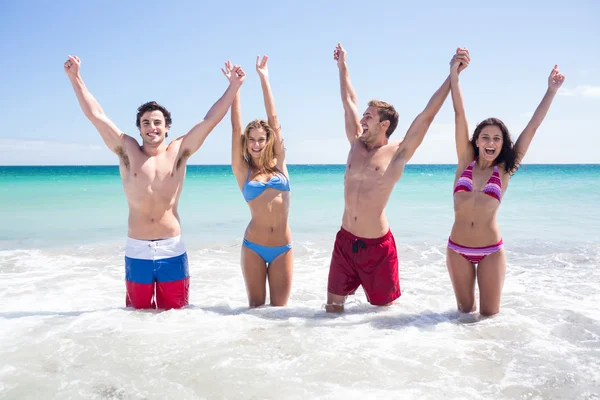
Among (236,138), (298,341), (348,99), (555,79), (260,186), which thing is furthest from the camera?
(348,99)

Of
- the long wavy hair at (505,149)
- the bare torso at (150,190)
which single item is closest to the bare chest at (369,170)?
the long wavy hair at (505,149)

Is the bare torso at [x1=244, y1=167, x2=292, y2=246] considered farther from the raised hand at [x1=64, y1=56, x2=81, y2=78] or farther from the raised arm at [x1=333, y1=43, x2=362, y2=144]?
the raised hand at [x1=64, y1=56, x2=81, y2=78]

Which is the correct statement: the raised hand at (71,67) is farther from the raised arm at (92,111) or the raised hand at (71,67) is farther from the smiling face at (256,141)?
the smiling face at (256,141)

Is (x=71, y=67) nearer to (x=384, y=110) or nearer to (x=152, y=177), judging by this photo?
(x=152, y=177)

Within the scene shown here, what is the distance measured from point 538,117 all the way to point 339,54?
2.24 metres

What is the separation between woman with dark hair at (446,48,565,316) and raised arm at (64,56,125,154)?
328 centimetres

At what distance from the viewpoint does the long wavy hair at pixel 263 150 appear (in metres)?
4.66

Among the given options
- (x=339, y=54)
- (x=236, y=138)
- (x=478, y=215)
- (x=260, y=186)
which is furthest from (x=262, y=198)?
(x=478, y=215)

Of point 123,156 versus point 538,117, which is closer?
point 538,117

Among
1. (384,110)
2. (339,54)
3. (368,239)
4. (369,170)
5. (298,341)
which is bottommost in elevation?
(298,341)

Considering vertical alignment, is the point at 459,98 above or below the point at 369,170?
above

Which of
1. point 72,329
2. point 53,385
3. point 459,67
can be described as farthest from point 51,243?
point 459,67

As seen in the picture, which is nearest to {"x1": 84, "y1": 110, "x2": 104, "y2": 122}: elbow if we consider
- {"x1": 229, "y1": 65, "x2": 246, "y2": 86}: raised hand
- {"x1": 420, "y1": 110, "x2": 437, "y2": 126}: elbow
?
{"x1": 229, "y1": 65, "x2": 246, "y2": 86}: raised hand

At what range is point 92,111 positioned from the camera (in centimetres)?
446
